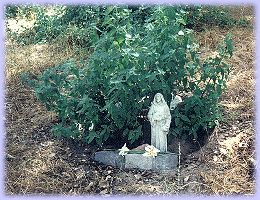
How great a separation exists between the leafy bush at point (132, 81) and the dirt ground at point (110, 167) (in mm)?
204

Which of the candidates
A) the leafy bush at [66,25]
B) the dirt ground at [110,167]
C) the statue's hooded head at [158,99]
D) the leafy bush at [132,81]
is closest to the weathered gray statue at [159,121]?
the statue's hooded head at [158,99]

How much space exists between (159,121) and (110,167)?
21.1 inches

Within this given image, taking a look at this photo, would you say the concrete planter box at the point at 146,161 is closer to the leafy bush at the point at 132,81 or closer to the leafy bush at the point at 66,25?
the leafy bush at the point at 132,81

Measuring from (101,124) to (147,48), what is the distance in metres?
0.82

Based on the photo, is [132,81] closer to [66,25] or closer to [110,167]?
[110,167]

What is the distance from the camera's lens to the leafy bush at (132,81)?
392cm

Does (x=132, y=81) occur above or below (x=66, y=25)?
below

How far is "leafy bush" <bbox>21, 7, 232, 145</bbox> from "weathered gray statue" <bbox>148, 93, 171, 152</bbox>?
0.10m

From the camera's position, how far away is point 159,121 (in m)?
4.05

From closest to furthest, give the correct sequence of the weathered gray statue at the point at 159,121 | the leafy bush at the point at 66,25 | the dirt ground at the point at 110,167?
1. the dirt ground at the point at 110,167
2. the weathered gray statue at the point at 159,121
3. the leafy bush at the point at 66,25

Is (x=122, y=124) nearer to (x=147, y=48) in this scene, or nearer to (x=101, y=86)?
(x=101, y=86)

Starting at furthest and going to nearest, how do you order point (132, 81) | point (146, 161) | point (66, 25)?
point (66, 25), point (146, 161), point (132, 81)

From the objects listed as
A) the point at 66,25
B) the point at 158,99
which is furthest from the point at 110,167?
the point at 66,25

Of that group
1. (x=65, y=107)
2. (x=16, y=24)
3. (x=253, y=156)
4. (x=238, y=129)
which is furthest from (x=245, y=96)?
(x=16, y=24)
